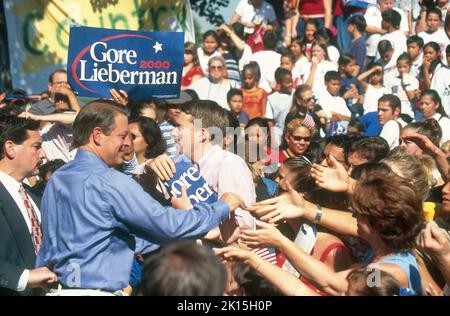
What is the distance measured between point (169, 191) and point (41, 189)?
1.56 metres

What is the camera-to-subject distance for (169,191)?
5523 mm

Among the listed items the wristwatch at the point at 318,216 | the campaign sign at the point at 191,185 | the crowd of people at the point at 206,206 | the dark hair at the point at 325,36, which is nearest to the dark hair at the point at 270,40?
the dark hair at the point at 325,36

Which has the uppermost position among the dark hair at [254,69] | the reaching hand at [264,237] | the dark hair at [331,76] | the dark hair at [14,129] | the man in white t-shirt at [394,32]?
the man in white t-shirt at [394,32]

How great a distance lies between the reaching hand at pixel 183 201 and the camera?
5.27 metres

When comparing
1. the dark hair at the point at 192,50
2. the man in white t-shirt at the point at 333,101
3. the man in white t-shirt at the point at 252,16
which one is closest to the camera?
the man in white t-shirt at the point at 333,101

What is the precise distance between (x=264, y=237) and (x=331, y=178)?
93 centimetres

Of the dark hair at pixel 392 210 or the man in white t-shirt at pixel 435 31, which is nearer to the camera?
the dark hair at pixel 392 210

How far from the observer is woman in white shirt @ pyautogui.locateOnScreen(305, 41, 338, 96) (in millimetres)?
11578

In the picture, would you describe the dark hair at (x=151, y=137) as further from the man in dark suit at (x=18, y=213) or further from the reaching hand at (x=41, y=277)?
the reaching hand at (x=41, y=277)

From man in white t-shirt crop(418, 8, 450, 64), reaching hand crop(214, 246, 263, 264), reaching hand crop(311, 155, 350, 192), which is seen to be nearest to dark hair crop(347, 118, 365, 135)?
man in white t-shirt crop(418, 8, 450, 64)

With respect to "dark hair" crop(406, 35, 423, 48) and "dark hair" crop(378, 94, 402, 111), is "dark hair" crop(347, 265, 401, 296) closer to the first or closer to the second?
"dark hair" crop(378, 94, 402, 111)

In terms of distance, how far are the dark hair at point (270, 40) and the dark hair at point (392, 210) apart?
8839 millimetres

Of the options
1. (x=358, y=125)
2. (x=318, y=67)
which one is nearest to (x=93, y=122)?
(x=358, y=125)
